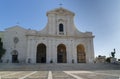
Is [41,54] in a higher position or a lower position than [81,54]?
higher

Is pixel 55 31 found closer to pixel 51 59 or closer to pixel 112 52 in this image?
pixel 51 59

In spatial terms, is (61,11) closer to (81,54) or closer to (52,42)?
(52,42)

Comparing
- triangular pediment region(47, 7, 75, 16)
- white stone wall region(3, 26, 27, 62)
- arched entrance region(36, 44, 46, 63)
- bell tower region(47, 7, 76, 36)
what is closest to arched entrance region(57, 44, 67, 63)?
arched entrance region(36, 44, 46, 63)

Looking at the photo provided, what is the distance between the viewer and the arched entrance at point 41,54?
40544 mm

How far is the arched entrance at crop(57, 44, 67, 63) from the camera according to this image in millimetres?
41094

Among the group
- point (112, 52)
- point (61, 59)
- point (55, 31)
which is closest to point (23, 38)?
point (55, 31)

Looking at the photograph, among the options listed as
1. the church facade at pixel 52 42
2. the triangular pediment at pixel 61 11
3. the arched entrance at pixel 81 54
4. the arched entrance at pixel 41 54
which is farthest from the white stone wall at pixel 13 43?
the arched entrance at pixel 81 54

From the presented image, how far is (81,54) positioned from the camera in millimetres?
42344

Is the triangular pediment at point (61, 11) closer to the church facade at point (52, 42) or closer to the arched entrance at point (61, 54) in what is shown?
the church facade at point (52, 42)

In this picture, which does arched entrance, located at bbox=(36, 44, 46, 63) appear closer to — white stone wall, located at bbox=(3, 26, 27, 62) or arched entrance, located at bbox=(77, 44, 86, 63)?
white stone wall, located at bbox=(3, 26, 27, 62)

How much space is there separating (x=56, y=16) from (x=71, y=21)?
385 centimetres

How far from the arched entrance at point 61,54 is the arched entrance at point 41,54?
3380mm

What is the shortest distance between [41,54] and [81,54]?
9742 mm

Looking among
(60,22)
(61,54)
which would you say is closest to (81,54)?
(61,54)
